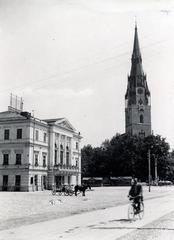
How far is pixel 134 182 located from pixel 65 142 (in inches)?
1951

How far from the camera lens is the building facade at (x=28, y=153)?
5497 cm

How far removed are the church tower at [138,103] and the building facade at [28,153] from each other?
5905 cm

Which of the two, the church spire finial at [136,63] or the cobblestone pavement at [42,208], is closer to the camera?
the cobblestone pavement at [42,208]

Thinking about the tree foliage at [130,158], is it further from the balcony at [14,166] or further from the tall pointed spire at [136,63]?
the balcony at [14,166]

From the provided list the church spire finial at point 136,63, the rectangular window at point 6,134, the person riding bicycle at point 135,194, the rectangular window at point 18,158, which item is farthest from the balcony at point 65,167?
the church spire finial at point 136,63

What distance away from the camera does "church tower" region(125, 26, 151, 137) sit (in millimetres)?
117812

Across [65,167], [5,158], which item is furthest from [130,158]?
[5,158]

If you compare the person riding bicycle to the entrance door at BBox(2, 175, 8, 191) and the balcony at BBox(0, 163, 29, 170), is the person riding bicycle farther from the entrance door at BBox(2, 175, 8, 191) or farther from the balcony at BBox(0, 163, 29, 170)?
the entrance door at BBox(2, 175, 8, 191)

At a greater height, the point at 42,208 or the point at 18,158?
the point at 18,158

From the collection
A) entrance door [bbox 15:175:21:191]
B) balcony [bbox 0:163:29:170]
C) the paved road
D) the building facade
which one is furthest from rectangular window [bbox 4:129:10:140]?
the paved road

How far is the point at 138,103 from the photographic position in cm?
11956

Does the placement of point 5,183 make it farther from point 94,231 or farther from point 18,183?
point 94,231

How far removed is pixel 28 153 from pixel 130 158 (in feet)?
123

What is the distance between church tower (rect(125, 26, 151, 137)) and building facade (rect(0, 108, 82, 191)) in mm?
59050
